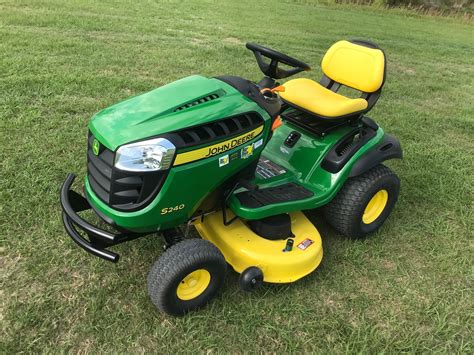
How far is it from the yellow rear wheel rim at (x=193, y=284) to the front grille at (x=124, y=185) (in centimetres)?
46

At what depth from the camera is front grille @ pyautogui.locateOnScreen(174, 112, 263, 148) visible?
1.95 metres

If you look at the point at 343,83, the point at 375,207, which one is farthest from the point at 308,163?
the point at 343,83

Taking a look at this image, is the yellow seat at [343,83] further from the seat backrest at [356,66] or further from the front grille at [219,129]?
the front grille at [219,129]

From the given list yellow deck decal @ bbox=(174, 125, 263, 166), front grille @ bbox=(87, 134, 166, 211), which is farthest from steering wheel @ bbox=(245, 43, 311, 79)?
front grille @ bbox=(87, 134, 166, 211)

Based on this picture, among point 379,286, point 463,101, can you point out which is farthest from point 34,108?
point 463,101

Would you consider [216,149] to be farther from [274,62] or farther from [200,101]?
[274,62]

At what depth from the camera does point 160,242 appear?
261 cm

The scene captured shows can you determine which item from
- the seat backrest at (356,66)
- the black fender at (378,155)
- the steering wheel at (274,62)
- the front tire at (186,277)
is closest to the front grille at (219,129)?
the steering wheel at (274,62)

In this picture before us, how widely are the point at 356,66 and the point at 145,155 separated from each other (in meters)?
1.81

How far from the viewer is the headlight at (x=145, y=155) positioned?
6.10 ft

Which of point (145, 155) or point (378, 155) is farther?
point (378, 155)

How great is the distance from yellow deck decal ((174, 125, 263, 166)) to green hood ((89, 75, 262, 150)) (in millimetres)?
122

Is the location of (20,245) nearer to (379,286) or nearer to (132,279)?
(132,279)

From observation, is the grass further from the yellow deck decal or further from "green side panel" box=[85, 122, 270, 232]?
the yellow deck decal
